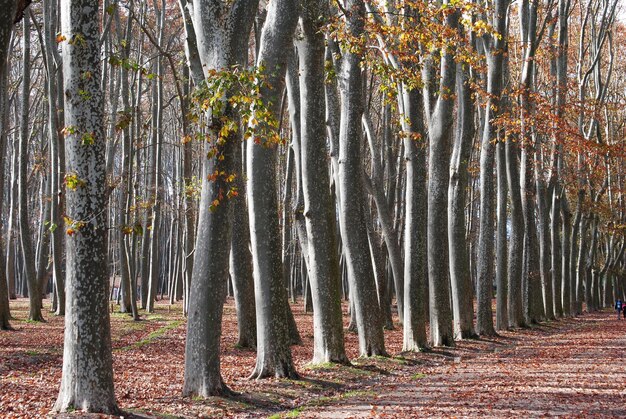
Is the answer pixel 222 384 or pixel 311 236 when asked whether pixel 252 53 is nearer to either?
pixel 311 236

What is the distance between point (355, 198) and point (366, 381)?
342cm

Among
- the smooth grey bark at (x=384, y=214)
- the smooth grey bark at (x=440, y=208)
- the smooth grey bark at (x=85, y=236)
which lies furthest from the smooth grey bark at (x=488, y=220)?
the smooth grey bark at (x=85, y=236)

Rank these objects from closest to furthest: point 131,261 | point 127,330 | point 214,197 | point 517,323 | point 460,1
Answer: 1. point 214,197
2. point 460,1
3. point 127,330
4. point 517,323
5. point 131,261

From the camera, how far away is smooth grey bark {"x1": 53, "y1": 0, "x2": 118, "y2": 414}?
305 inches

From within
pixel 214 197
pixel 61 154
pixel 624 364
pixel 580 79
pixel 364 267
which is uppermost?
pixel 580 79

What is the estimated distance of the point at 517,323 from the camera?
23781 millimetres

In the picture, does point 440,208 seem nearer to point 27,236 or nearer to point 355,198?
point 355,198

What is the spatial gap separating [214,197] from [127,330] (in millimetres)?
12546

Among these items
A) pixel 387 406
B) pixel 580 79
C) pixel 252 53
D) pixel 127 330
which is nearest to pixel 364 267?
pixel 387 406

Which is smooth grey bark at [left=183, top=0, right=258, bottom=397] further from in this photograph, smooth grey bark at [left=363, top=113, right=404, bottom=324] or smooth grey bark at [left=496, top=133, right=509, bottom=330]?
smooth grey bark at [left=496, top=133, right=509, bottom=330]

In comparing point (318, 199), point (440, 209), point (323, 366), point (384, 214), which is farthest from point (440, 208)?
point (323, 366)

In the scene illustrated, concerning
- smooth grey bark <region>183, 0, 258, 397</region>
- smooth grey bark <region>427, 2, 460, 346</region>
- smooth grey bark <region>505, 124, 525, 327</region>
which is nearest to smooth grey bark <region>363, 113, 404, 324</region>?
smooth grey bark <region>427, 2, 460, 346</region>

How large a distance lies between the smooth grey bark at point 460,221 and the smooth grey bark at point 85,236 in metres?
11.6

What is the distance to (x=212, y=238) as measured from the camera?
9219mm
